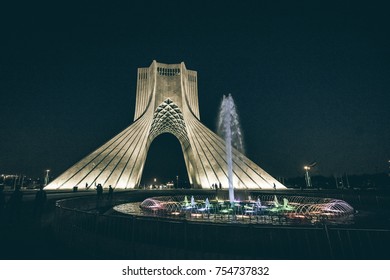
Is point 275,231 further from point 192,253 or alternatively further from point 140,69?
point 140,69

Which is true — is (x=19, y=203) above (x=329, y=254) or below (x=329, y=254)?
above

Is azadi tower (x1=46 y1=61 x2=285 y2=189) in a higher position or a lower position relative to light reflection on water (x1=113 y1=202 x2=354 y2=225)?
higher

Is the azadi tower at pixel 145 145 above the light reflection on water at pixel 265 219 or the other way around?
above

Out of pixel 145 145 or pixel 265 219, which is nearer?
pixel 265 219

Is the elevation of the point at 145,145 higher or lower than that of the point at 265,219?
higher

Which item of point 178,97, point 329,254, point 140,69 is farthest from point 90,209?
point 140,69

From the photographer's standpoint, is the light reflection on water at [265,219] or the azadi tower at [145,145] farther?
the azadi tower at [145,145]

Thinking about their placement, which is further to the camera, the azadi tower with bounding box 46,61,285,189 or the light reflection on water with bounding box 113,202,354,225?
the azadi tower with bounding box 46,61,285,189

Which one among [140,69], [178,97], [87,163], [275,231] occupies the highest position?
[140,69]
